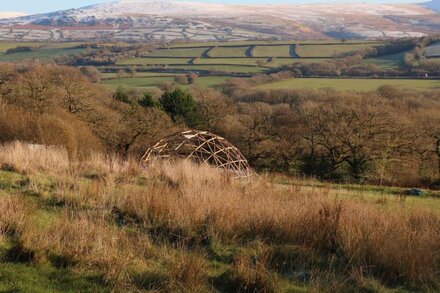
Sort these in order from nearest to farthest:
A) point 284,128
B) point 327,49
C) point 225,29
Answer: point 284,128 → point 327,49 → point 225,29

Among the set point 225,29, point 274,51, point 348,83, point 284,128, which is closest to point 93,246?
point 284,128

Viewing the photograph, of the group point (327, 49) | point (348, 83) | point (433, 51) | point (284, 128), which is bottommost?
point (348, 83)

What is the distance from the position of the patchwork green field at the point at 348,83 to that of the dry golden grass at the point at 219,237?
5665cm

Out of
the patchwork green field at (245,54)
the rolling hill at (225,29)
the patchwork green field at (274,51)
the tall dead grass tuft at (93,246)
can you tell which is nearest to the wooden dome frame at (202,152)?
the tall dead grass tuft at (93,246)

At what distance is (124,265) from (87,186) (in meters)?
3.92

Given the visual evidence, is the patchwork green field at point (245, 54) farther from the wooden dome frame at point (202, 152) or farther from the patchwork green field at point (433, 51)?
the wooden dome frame at point (202, 152)

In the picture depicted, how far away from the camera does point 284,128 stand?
4250cm

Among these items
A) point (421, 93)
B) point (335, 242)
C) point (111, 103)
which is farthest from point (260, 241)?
point (421, 93)

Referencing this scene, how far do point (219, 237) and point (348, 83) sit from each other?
214 feet

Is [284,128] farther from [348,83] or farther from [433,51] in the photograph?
[433,51]

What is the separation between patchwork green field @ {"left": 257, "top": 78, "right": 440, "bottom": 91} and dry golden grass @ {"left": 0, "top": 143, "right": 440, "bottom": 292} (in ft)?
186

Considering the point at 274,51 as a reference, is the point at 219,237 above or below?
above

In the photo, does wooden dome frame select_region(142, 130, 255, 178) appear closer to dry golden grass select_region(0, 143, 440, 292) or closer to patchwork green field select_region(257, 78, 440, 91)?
dry golden grass select_region(0, 143, 440, 292)

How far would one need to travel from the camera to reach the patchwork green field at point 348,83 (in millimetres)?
63459
